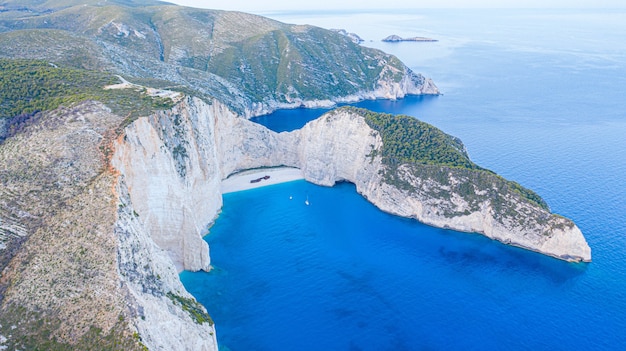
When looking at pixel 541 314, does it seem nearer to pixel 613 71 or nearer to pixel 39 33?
pixel 39 33

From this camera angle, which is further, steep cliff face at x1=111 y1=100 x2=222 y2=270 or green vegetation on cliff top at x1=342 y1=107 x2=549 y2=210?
green vegetation on cliff top at x1=342 y1=107 x2=549 y2=210

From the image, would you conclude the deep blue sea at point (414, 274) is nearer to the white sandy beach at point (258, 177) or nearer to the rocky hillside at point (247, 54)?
the white sandy beach at point (258, 177)

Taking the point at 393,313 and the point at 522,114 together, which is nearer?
the point at 393,313

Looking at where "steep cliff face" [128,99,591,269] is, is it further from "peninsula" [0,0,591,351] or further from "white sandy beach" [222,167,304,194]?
"white sandy beach" [222,167,304,194]

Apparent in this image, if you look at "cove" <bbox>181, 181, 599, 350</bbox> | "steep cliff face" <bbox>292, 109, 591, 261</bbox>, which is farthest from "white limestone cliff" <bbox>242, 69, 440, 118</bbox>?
"cove" <bbox>181, 181, 599, 350</bbox>

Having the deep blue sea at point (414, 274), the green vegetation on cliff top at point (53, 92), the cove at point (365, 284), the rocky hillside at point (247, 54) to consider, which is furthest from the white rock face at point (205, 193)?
the rocky hillside at point (247, 54)

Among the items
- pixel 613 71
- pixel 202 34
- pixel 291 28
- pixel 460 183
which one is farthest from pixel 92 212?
pixel 613 71

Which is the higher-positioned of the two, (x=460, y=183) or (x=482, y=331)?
(x=460, y=183)
